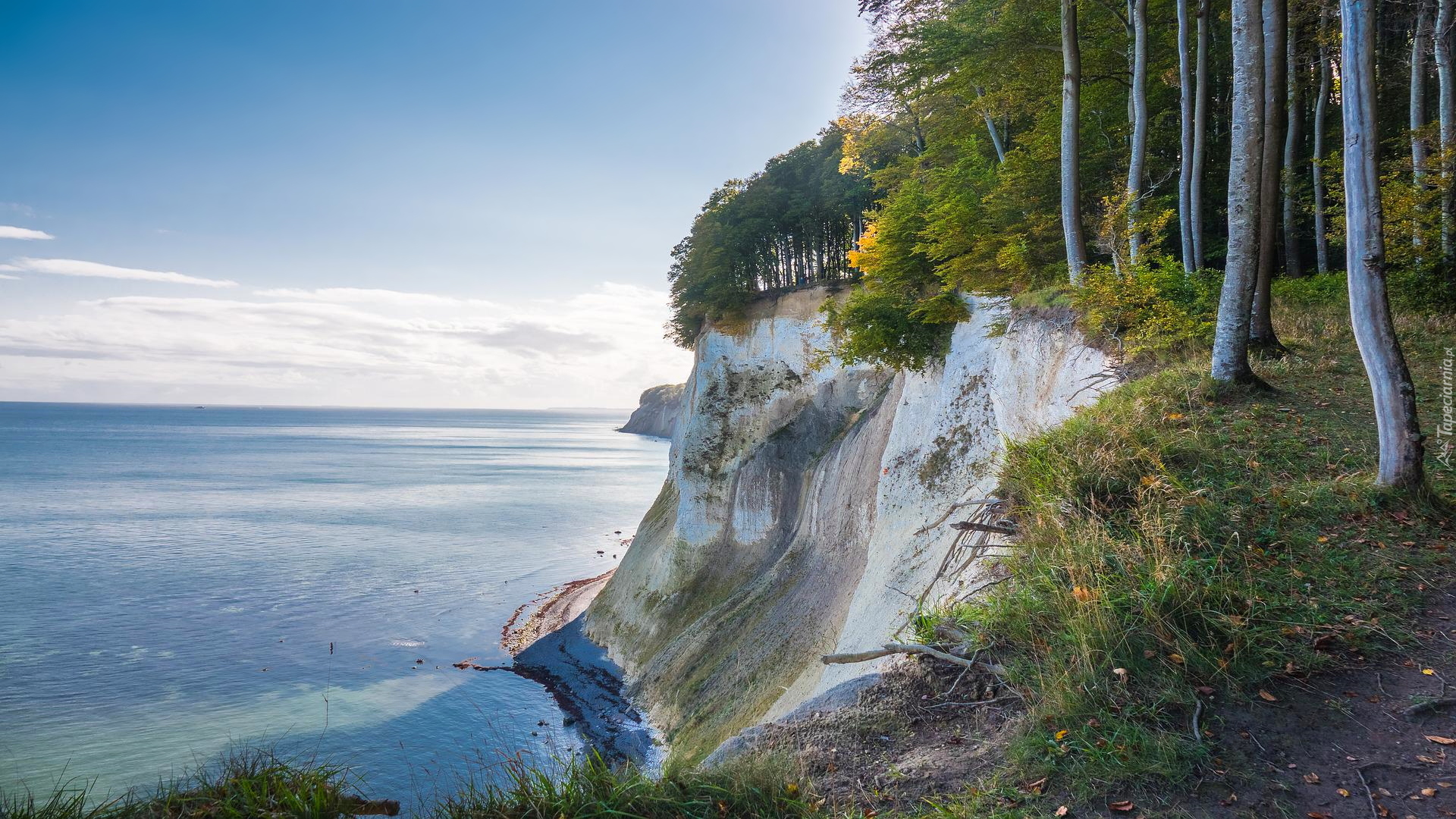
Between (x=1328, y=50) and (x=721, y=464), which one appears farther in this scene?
(x=721, y=464)

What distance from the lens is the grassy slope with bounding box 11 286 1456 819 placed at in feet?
12.6

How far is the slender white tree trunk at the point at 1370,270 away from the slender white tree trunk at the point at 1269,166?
156 inches

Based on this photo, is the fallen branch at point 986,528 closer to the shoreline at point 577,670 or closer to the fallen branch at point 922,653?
the fallen branch at point 922,653

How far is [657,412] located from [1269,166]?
489ft

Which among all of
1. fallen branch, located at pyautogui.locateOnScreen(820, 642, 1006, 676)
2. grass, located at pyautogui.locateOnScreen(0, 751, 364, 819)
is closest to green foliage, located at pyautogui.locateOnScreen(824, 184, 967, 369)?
fallen branch, located at pyautogui.locateOnScreen(820, 642, 1006, 676)

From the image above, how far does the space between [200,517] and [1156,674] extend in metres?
57.6

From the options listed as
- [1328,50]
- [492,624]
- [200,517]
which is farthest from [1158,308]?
[200,517]

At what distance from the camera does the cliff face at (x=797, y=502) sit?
13.0 meters

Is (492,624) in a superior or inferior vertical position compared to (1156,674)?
inferior

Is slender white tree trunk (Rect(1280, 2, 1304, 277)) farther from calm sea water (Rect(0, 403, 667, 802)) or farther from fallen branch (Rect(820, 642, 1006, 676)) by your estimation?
calm sea water (Rect(0, 403, 667, 802))

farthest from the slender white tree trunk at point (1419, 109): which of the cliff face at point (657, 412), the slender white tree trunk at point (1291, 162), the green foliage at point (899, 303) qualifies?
the cliff face at point (657, 412)

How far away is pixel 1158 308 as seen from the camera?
1083cm

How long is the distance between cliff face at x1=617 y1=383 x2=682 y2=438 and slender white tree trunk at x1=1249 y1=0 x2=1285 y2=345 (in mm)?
134187

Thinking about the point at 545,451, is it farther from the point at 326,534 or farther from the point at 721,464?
the point at 721,464
